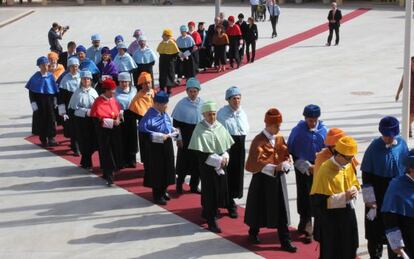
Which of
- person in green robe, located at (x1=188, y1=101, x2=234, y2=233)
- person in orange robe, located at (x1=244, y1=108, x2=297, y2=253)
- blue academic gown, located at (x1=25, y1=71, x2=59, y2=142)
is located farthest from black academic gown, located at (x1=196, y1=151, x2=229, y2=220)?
blue academic gown, located at (x1=25, y1=71, x2=59, y2=142)

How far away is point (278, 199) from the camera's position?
31.8ft

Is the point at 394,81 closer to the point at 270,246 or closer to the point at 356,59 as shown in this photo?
the point at 356,59

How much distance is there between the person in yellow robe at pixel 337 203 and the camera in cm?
805

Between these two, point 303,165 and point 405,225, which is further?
point 303,165

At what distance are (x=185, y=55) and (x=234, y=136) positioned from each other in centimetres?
1055

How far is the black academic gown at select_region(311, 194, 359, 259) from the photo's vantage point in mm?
8203

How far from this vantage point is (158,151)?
37.9 feet

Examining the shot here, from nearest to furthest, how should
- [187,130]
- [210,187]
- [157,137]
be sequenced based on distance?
[210,187] < [157,137] < [187,130]

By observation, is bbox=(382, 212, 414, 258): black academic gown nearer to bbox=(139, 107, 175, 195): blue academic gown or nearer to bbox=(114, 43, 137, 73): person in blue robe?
bbox=(139, 107, 175, 195): blue academic gown

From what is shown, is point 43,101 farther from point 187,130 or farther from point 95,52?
point 187,130

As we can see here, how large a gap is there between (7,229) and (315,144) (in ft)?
14.9

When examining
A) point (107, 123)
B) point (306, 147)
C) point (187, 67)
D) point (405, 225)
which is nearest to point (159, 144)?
point (107, 123)

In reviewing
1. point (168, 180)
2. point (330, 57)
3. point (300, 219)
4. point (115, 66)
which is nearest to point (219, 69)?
point (330, 57)

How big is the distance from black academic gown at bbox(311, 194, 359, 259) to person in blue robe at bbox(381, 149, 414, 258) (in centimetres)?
72
